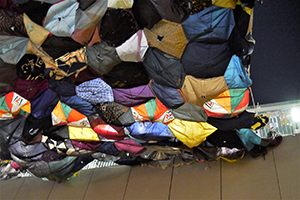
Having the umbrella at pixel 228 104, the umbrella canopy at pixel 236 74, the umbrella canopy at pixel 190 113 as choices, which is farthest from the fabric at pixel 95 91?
the umbrella canopy at pixel 236 74

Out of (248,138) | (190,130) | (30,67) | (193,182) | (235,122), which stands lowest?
(193,182)

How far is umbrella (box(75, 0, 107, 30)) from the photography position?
2.34 metres

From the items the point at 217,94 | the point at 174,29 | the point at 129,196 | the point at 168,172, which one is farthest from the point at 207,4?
the point at 129,196

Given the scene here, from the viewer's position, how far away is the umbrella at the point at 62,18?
8.10 feet

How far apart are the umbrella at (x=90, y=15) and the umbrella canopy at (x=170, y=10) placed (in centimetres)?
41

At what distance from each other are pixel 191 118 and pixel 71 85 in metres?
1.17

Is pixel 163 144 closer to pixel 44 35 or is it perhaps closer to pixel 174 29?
pixel 174 29

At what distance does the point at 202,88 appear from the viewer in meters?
2.48

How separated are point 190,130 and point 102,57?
105cm

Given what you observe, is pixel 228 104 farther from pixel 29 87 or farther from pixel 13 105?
pixel 13 105

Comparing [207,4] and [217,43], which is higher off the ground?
[207,4]

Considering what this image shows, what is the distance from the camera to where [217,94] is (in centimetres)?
251

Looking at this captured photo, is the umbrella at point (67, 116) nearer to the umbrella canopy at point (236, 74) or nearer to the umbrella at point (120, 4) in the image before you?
the umbrella at point (120, 4)

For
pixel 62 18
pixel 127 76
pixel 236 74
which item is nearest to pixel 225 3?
pixel 236 74
